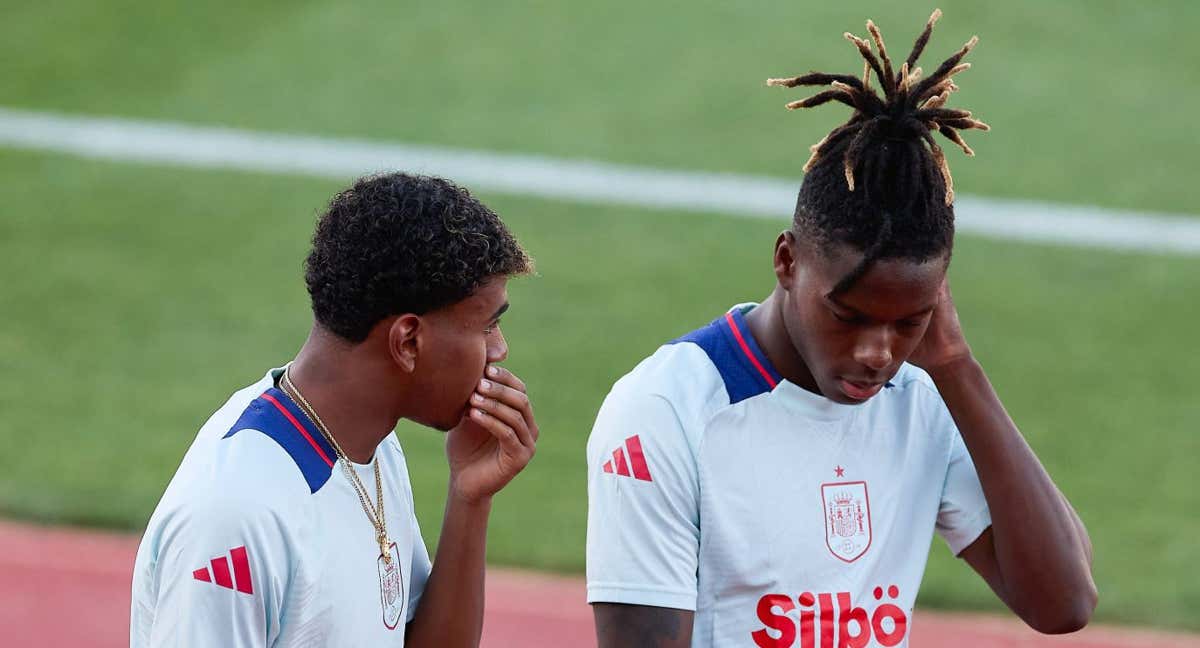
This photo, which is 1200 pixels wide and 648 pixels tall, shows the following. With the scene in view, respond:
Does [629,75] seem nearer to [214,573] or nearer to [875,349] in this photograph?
[875,349]

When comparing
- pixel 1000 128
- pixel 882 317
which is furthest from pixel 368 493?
pixel 1000 128

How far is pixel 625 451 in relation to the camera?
309 centimetres

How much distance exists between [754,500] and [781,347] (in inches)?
12.9

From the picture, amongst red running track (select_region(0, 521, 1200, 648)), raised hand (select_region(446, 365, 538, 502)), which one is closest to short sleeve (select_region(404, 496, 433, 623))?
raised hand (select_region(446, 365, 538, 502))

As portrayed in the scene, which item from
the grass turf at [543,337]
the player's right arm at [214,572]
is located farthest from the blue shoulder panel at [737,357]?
the grass turf at [543,337]

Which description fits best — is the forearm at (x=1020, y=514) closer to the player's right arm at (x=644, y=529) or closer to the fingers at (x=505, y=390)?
the player's right arm at (x=644, y=529)

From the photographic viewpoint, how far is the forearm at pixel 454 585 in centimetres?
325

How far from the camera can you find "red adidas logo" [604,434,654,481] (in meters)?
3.07

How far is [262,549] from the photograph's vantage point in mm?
2654

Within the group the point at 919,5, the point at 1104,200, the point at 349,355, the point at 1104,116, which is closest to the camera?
the point at 349,355

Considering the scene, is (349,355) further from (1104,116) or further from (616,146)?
(1104,116)

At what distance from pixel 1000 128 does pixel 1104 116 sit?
3.08ft

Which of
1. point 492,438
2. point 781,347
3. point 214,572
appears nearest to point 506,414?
point 492,438

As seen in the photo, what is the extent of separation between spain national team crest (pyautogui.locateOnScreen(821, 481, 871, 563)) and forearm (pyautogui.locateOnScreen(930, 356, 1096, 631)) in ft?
0.84
